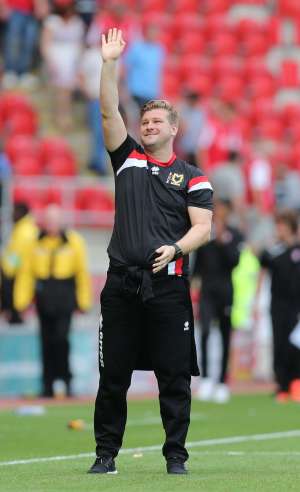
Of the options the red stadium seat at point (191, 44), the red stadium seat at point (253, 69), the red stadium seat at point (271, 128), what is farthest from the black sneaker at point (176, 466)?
the red stadium seat at point (253, 69)

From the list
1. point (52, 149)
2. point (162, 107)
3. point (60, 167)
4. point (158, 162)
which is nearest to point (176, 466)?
point (158, 162)

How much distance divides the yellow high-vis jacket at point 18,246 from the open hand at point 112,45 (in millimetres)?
8713

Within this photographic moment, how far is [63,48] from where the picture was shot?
22.0 m

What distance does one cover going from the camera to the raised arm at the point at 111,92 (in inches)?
304

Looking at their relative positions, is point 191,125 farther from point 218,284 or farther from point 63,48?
point 218,284

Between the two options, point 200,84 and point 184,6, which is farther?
point 184,6

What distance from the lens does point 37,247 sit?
1627cm

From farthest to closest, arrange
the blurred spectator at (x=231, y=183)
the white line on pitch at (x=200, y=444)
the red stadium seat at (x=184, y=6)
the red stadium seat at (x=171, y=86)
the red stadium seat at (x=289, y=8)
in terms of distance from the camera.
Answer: the red stadium seat at (x=289, y=8)
the red stadium seat at (x=184, y=6)
the red stadium seat at (x=171, y=86)
the blurred spectator at (x=231, y=183)
the white line on pitch at (x=200, y=444)

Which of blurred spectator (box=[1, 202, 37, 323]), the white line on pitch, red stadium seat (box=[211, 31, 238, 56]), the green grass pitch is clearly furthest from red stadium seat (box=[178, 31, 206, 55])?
the white line on pitch

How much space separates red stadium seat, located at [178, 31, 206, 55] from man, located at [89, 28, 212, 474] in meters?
17.3

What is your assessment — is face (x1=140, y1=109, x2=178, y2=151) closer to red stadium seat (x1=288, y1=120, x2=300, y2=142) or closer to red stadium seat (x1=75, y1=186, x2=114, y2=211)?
red stadium seat (x1=75, y1=186, x2=114, y2=211)

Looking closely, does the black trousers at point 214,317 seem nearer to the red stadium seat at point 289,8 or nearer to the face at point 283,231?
the face at point 283,231

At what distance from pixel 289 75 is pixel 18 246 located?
1070 cm

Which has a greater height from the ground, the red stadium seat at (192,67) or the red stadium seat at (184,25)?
the red stadium seat at (184,25)
